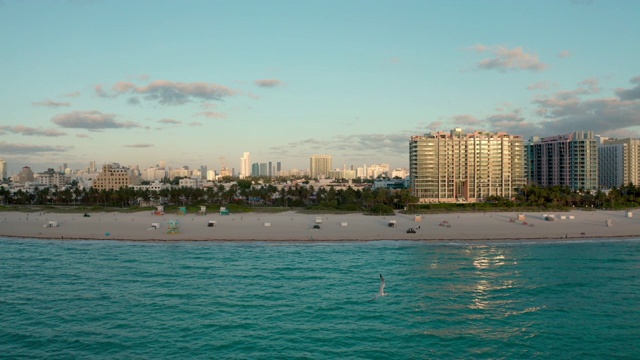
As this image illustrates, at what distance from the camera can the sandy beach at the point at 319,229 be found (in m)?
62.4

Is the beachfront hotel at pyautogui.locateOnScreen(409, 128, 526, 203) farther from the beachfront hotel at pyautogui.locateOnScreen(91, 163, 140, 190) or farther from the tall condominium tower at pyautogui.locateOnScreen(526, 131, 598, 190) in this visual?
the beachfront hotel at pyautogui.locateOnScreen(91, 163, 140, 190)

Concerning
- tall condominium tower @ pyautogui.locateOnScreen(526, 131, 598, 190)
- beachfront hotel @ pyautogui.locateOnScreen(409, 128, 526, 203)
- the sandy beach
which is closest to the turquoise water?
the sandy beach

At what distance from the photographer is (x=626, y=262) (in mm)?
45531

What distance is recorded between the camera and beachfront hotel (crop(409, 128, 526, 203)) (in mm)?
129375

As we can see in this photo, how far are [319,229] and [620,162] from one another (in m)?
150

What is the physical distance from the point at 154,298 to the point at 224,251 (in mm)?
19253

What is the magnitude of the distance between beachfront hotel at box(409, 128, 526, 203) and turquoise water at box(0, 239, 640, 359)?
77914 millimetres

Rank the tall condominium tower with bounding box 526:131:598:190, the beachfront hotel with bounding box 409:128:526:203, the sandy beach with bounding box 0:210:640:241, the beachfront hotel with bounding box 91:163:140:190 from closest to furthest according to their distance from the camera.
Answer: the sandy beach with bounding box 0:210:640:241, the beachfront hotel with bounding box 409:128:526:203, the tall condominium tower with bounding box 526:131:598:190, the beachfront hotel with bounding box 91:163:140:190

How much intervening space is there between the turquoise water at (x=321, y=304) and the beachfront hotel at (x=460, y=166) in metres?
77.9

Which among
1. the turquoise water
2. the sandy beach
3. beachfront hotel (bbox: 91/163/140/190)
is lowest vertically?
the turquoise water

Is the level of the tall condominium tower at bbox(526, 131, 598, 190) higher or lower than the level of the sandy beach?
higher

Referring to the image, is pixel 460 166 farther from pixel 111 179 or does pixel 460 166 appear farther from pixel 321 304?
pixel 111 179

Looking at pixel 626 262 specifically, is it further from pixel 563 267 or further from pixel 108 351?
pixel 108 351

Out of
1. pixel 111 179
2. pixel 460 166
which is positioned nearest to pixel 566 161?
pixel 460 166
